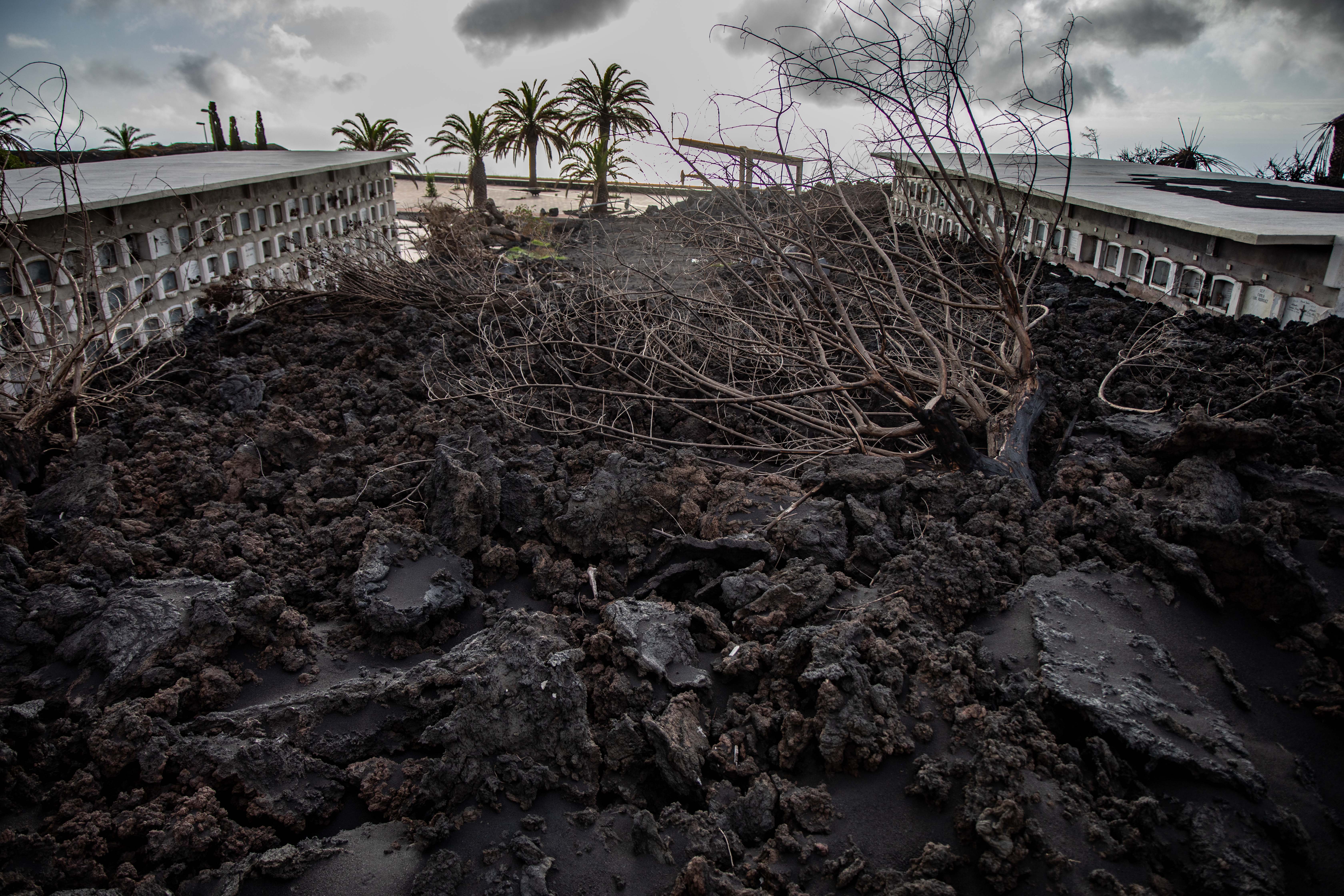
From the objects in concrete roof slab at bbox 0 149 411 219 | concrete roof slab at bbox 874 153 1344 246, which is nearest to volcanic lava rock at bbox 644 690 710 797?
concrete roof slab at bbox 874 153 1344 246

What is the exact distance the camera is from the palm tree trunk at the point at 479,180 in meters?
23.2

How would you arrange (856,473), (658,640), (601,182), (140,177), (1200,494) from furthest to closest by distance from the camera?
(601,182) < (140,177) < (856,473) < (1200,494) < (658,640)

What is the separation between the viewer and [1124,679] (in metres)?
2.57

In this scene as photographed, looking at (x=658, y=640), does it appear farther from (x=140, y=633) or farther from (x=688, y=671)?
(x=140, y=633)

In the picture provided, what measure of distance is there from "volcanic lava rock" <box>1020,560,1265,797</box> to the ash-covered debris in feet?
0.04

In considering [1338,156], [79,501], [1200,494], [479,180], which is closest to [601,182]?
[479,180]

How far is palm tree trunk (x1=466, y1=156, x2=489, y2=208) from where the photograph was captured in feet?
76.2

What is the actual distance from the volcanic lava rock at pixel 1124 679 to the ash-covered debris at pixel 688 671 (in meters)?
0.01

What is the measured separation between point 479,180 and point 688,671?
25.0 meters

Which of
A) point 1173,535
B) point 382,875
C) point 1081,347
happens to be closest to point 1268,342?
point 1081,347

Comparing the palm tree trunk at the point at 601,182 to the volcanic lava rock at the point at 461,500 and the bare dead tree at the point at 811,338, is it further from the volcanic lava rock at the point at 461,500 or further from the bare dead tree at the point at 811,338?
the volcanic lava rock at the point at 461,500

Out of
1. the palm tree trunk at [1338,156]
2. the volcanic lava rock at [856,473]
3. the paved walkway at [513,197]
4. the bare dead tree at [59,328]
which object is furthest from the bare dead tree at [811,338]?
the paved walkway at [513,197]

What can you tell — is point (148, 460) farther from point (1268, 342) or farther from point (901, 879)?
point (1268, 342)

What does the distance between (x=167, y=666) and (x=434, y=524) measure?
133 centimetres
